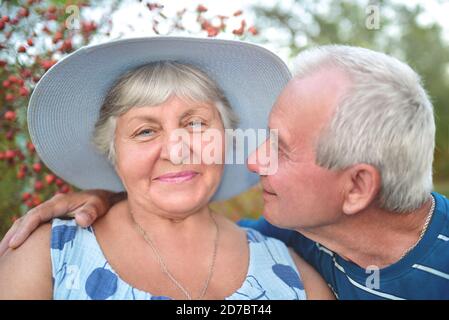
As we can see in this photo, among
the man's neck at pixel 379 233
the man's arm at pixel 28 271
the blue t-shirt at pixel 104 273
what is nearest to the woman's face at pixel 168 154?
the blue t-shirt at pixel 104 273

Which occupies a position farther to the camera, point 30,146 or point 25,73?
point 30,146

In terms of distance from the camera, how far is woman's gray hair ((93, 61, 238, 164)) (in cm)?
197

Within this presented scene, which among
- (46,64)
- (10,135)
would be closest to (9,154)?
(10,135)

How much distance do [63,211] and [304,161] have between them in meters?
0.99

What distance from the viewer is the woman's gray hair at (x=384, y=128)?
1.78 metres

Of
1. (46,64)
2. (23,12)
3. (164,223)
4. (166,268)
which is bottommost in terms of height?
(166,268)

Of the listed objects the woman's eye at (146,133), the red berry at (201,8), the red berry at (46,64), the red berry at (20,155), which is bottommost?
the red berry at (20,155)

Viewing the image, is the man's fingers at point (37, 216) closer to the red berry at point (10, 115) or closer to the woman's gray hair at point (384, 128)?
the red berry at point (10, 115)

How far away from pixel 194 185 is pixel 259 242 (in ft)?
1.51

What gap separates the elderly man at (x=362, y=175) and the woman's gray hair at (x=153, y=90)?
0.30 m

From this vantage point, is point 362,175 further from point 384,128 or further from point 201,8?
point 201,8

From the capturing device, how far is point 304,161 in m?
1.90
